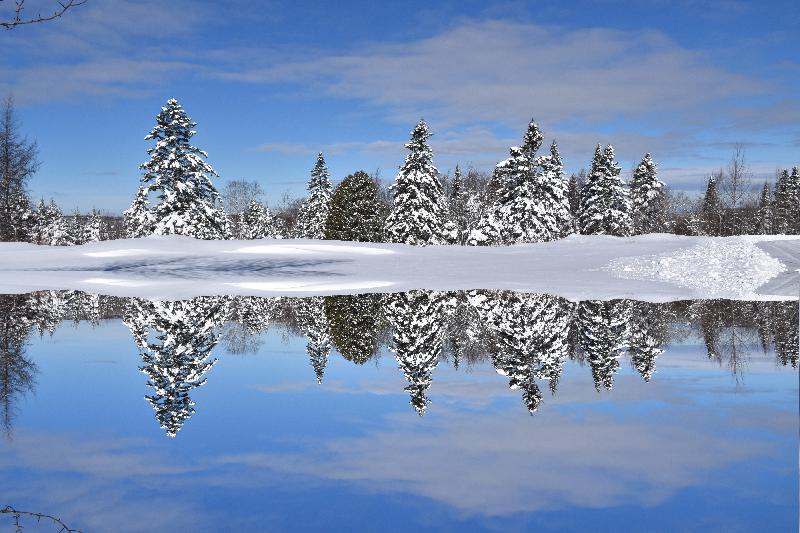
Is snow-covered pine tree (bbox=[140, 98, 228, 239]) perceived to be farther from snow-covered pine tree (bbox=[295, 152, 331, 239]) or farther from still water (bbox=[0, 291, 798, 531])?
still water (bbox=[0, 291, 798, 531])

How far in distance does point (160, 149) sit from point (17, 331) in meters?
36.6

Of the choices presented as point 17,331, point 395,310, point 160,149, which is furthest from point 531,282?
point 160,149

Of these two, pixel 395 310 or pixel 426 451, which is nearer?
pixel 426 451

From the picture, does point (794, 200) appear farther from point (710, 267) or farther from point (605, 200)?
point (710, 267)

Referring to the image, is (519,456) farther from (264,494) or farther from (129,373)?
(129,373)

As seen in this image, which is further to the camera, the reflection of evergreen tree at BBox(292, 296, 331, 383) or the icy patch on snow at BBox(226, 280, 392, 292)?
the icy patch on snow at BBox(226, 280, 392, 292)

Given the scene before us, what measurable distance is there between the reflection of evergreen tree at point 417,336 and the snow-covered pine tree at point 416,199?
32.1 m

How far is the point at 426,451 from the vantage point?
5.50m

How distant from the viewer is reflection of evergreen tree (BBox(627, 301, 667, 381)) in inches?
382

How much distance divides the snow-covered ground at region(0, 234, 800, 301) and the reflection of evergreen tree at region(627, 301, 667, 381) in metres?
2.90

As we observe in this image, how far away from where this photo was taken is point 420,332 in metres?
12.8

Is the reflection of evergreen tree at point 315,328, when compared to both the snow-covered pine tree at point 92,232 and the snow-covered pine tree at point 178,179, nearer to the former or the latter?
the snow-covered pine tree at point 178,179

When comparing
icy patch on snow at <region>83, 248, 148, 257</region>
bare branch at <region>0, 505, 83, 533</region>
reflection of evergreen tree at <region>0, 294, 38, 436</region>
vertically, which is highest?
icy patch on snow at <region>83, 248, 148, 257</region>

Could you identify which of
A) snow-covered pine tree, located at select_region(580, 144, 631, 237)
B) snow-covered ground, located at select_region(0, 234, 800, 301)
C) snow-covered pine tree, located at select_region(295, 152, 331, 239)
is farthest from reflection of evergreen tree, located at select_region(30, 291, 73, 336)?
snow-covered pine tree, located at select_region(580, 144, 631, 237)
